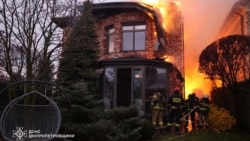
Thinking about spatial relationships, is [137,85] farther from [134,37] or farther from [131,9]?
[131,9]

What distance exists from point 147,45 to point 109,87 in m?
3.79

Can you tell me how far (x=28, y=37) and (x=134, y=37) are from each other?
A: 34.5 ft

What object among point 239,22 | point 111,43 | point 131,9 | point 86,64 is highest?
point 131,9

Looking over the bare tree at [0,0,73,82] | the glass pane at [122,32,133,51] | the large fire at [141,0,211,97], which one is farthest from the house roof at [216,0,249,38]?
the bare tree at [0,0,73,82]

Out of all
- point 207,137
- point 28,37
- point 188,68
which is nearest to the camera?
point 28,37

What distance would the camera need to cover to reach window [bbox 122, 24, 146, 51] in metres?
20.0

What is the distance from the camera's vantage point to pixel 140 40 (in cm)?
2005

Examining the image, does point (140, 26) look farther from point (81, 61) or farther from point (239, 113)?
point (239, 113)

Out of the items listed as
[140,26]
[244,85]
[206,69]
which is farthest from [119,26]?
[244,85]

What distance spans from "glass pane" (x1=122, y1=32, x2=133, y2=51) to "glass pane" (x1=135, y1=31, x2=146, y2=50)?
0.32 m

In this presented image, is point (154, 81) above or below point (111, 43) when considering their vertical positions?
below

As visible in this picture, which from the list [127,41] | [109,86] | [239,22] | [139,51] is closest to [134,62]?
[109,86]

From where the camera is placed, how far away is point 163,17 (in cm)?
1923

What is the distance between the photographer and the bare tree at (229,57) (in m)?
13.6
